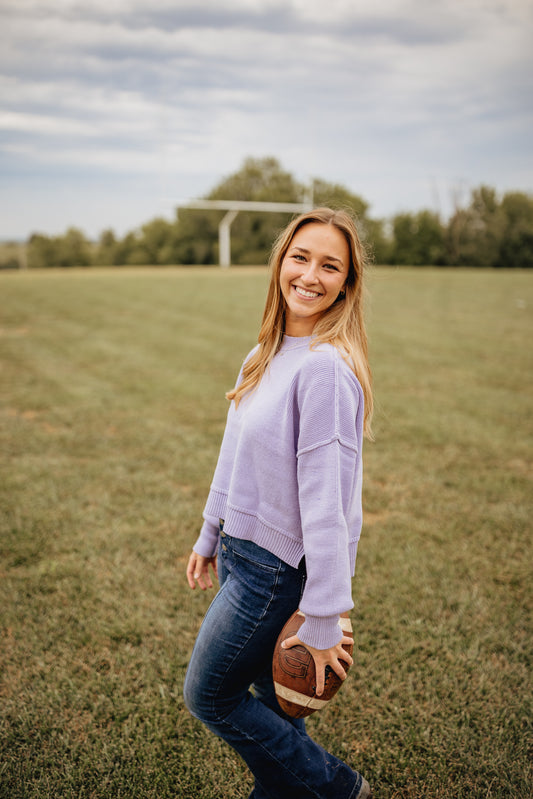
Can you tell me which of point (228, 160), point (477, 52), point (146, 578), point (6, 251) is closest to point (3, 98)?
point (228, 160)

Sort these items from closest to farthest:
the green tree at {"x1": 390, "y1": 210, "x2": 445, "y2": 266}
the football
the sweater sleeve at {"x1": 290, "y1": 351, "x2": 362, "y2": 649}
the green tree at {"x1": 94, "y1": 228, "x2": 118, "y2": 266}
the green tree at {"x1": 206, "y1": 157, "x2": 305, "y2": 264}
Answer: the sweater sleeve at {"x1": 290, "y1": 351, "x2": 362, "y2": 649}
the football
the green tree at {"x1": 390, "y1": 210, "x2": 445, "y2": 266}
the green tree at {"x1": 206, "y1": 157, "x2": 305, "y2": 264}
the green tree at {"x1": 94, "y1": 228, "x2": 118, "y2": 266}

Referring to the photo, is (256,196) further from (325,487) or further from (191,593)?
(325,487)

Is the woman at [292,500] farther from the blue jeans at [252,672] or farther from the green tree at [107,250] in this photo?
the green tree at [107,250]

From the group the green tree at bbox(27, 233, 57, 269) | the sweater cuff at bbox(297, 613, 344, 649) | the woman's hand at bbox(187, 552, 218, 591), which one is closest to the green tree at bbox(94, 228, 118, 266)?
the green tree at bbox(27, 233, 57, 269)

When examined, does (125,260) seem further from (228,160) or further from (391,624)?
(391,624)

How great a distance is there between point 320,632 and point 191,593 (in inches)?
71.6

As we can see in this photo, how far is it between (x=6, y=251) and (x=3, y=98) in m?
54.2

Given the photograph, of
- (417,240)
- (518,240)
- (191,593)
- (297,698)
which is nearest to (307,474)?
(297,698)

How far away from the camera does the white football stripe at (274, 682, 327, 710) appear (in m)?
1.39

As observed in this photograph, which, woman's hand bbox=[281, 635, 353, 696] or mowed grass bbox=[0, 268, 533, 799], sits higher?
woman's hand bbox=[281, 635, 353, 696]

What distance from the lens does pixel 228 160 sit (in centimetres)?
5034

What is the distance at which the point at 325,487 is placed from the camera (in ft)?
4.08

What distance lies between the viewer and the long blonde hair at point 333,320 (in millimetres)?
1412

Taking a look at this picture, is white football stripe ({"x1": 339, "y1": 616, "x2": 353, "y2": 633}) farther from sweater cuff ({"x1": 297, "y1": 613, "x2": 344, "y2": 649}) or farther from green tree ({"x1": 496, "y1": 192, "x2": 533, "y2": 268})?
green tree ({"x1": 496, "y1": 192, "x2": 533, "y2": 268})
